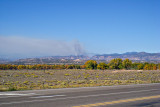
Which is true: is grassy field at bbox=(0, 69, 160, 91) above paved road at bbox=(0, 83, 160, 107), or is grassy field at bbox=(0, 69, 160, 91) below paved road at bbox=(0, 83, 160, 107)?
below

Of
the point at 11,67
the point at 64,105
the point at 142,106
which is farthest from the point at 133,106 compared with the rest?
the point at 11,67

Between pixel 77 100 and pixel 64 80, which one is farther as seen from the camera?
pixel 64 80

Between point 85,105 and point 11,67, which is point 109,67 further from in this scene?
point 85,105

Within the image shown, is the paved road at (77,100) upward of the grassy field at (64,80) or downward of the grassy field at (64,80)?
upward

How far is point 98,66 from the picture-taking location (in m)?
110

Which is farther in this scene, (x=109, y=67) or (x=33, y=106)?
(x=109, y=67)

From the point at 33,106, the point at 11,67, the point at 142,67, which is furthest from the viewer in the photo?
the point at 11,67

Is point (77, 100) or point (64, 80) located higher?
point (77, 100)

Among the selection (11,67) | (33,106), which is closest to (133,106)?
(33,106)

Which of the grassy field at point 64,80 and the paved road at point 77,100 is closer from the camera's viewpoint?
the paved road at point 77,100

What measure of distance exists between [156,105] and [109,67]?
99.9 meters

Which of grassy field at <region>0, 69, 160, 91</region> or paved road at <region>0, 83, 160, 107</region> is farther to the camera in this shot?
grassy field at <region>0, 69, 160, 91</region>

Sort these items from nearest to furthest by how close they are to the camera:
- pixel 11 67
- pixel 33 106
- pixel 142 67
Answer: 1. pixel 33 106
2. pixel 142 67
3. pixel 11 67

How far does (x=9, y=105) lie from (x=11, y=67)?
107866mm
